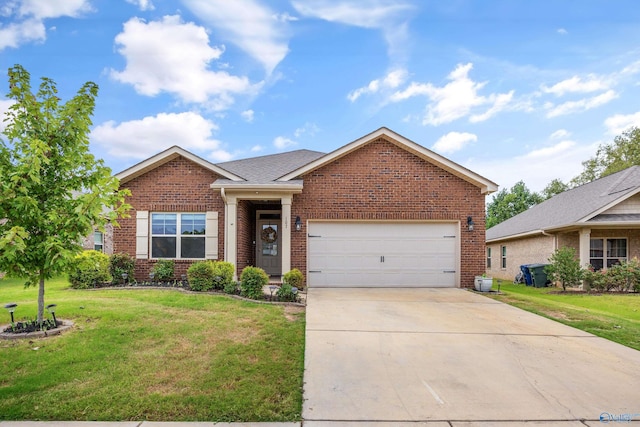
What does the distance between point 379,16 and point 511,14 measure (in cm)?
385

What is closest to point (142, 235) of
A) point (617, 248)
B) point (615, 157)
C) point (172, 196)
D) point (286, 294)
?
point (172, 196)

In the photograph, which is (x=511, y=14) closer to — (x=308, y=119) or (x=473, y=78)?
(x=473, y=78)

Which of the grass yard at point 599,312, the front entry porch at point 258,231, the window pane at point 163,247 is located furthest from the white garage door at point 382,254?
the window pane at point 163,247

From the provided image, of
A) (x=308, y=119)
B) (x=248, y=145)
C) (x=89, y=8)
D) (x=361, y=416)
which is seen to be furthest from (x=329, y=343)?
(x=248, y=145)

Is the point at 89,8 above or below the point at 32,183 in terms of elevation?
above

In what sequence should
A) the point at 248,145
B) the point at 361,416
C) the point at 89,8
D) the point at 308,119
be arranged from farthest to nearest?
the point at 248,145
the point at 308,119
the point at 89,8
the point at 361,416

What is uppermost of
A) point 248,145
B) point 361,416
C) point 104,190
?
point 248,145

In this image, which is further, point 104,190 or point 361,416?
point 104,190

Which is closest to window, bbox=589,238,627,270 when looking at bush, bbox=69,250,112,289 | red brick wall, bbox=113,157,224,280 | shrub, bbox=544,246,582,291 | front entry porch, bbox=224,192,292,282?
shrub, bbox=544,246,582,291

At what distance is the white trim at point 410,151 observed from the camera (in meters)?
11.2

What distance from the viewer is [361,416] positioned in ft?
10.9

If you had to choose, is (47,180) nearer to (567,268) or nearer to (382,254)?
(382,254)

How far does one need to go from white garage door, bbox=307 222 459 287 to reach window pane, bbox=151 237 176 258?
434cm

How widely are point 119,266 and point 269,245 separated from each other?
5210 mm
